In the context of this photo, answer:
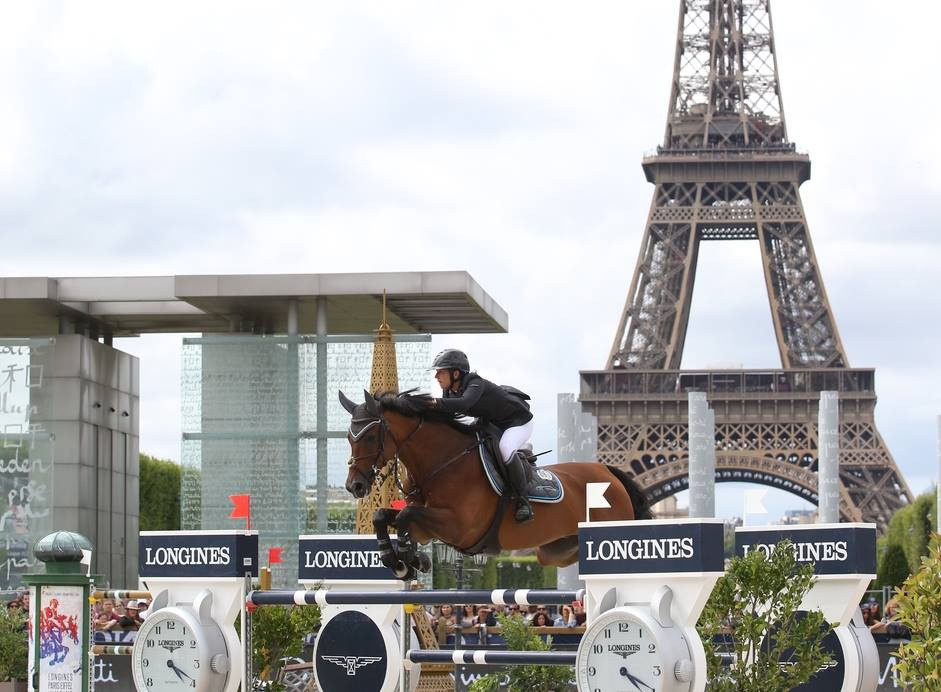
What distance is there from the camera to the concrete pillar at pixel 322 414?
23141 mm

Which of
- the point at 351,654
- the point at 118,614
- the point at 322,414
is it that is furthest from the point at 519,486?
the point at 322,414

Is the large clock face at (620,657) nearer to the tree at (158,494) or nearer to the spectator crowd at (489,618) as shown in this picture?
the spectator crowd at (489,618)

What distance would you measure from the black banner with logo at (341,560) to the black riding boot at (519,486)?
4.43 feet

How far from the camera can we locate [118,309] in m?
25.5

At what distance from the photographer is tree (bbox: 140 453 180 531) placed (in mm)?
44625

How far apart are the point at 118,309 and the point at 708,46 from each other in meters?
38.9

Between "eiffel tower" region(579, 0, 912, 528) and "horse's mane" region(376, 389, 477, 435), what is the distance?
43.2 meters

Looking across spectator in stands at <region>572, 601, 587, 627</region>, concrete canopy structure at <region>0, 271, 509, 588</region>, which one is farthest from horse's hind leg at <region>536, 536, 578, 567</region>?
concrete canopy structure at <region>0, 271, 509, 588</region>

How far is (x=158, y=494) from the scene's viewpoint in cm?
4547

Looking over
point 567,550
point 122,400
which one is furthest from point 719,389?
point 567,550

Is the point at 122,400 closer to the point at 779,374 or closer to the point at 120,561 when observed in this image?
the point at 120,561

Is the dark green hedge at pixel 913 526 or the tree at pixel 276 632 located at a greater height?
the dark green hedge at pixel 913 526

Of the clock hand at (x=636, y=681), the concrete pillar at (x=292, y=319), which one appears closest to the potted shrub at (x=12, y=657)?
the clock hand at (x=636, y=681)

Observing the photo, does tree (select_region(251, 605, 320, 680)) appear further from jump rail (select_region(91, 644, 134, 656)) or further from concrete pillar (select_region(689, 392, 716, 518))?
concrete pillar (select_region(689, 392, 716, 518))
